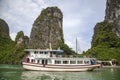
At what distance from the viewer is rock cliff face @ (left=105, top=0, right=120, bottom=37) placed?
317 feet

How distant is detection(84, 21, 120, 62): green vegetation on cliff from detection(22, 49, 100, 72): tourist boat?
1114 inches

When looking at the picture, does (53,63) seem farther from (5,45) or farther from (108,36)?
(5,45)

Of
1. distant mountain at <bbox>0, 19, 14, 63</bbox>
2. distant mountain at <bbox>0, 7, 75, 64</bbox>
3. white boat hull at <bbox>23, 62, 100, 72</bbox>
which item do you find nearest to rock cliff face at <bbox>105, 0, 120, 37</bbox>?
distant mountain at <bbox>0, 7, 75, 64</bbox>

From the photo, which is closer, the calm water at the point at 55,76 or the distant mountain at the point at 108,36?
the calm water at the point at 55,76

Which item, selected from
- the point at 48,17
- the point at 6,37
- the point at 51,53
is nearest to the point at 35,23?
the point at 48,17

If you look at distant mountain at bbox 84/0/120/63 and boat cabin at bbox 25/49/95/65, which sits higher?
distant mountain at bbox 84/0/120/63

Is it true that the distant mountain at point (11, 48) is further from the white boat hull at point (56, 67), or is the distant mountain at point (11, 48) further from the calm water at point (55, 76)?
the calm water at point (55, 76)

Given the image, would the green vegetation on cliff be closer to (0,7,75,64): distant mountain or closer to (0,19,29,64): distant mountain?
(0,7,75,64): distant mountain

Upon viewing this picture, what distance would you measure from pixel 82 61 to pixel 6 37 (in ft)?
284

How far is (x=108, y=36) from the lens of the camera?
8662 cm

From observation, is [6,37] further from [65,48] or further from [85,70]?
[85,70]

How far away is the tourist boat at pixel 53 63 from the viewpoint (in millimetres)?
45250

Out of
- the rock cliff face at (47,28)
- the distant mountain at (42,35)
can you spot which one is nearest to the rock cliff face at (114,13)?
the rock cliff face at (47,28)

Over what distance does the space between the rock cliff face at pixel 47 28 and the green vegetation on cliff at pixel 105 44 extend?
19.6 meters
